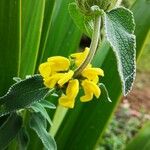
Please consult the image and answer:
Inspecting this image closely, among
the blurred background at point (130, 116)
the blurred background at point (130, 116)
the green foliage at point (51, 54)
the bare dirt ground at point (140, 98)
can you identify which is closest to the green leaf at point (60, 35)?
the green foliage at point (51, 54)

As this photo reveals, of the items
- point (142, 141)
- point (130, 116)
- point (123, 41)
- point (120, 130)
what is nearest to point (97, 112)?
point (142, 141)

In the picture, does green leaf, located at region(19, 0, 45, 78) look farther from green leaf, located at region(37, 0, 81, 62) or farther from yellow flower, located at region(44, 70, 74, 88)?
yellow flower, located at region(44, 70, 74, 88)

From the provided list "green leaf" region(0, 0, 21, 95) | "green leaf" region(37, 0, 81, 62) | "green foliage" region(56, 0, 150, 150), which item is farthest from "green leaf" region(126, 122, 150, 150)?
"green leaf" region(0, 0, 21, 95)

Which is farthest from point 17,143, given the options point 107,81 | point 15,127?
point 107,81

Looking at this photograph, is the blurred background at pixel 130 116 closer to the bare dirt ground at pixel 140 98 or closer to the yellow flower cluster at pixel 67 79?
the bare dirt ground at pixel 140 98

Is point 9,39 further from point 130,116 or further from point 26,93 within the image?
point 130,116

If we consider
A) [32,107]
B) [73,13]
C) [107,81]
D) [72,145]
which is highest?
[73,13]

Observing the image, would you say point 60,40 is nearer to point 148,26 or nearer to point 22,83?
point 148,26
